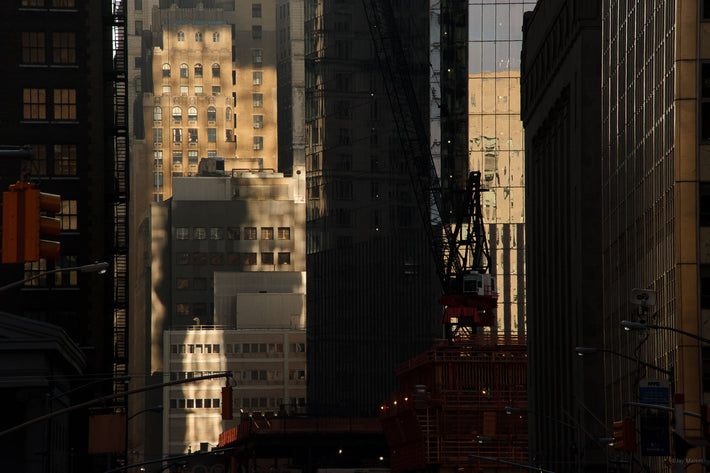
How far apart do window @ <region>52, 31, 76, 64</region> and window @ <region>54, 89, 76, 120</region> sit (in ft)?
7.37

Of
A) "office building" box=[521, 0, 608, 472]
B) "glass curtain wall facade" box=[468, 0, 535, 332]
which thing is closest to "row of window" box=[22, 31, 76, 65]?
"office building" box=[521, 0, 608, 472]

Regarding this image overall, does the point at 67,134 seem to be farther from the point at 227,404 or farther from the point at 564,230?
the point at 227,404

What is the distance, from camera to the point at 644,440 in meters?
48.7

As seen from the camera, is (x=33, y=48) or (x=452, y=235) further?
(x=452, y=235)

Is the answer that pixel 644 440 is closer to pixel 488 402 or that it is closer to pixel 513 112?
pixel 488 402

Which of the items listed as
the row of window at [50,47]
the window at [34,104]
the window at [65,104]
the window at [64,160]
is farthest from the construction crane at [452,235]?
the window at [34,104]

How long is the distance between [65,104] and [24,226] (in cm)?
9545

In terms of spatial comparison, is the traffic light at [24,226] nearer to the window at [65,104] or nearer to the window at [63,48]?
the window at [65,104]

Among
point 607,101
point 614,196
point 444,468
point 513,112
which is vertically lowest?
point 444,468

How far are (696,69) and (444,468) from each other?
6016 cm

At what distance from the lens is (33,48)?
115 meters

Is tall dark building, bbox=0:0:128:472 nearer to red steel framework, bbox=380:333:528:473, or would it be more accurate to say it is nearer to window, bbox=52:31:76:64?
window, bbox=52:31:76:64

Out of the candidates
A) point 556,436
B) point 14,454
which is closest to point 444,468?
point 556,436

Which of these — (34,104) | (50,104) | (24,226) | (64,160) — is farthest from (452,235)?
(24,226)
